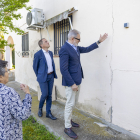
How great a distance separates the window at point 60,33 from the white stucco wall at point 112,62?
1.63 feet

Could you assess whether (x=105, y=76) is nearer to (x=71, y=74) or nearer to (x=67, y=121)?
(x=71, y=74)

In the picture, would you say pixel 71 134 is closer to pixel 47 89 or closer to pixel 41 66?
pixel 47 89

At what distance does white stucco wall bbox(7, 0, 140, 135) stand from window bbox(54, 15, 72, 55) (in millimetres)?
496

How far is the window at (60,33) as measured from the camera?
4.21 meters

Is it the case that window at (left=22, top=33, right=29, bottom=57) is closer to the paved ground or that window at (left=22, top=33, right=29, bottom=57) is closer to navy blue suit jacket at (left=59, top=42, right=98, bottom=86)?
the paved ground

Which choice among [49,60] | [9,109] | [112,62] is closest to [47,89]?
[49,60]

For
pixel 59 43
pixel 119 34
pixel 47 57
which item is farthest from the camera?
pixel 59 43

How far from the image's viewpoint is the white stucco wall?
7.93 ft

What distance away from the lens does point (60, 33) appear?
4438mm

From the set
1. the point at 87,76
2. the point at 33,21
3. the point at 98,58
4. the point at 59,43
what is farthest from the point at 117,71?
the point at 33,21

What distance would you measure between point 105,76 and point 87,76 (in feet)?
1.83

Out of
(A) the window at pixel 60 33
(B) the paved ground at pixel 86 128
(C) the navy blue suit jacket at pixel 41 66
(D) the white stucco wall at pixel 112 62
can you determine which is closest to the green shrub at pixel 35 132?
(B) the paved ground at pixel 86 128

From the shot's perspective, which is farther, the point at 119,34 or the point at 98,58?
the point at 98,58

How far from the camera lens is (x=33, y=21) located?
4.83m
